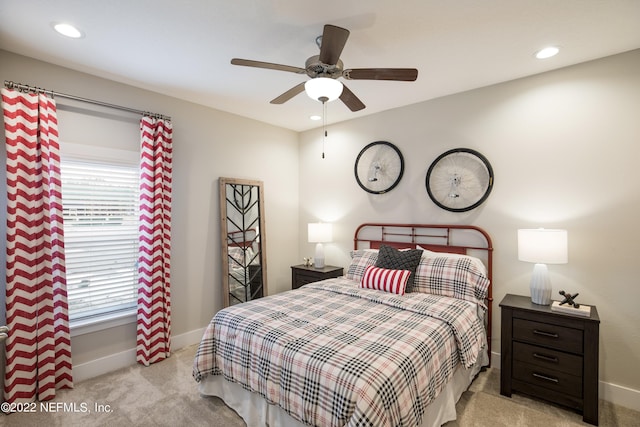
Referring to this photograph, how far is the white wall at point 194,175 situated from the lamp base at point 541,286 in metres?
3.00

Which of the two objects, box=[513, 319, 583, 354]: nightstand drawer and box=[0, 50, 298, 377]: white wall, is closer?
box=[513, 319, 583, 354]: nightstand drawer

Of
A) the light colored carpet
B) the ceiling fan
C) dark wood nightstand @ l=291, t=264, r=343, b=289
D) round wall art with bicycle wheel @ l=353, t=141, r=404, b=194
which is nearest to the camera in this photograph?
the ceiling fan

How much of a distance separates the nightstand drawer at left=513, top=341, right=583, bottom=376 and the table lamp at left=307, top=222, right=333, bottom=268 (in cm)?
223

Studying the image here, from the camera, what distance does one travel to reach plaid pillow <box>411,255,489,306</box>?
8.78 ft

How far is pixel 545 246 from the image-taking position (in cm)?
237

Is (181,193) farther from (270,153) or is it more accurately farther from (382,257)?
(382,257)

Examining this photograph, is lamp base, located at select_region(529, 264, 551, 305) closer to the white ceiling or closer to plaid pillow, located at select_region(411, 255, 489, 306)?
plaid pillow, located at select_region(411, 255, 489, 306)

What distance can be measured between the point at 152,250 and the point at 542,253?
336 centimetres

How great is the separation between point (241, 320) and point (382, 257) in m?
1.51

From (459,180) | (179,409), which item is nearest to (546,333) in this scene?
(459,180)

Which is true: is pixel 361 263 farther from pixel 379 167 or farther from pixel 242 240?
pixel 242 240

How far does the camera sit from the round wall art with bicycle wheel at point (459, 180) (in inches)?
120

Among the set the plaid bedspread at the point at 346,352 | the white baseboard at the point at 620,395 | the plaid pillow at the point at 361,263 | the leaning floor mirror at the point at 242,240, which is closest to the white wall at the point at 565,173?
the white baseboard at the point at 620,395

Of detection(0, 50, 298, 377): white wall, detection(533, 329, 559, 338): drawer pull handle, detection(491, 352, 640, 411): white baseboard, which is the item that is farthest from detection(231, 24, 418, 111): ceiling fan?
detection(491, 352, 640, 411): white baseboard
